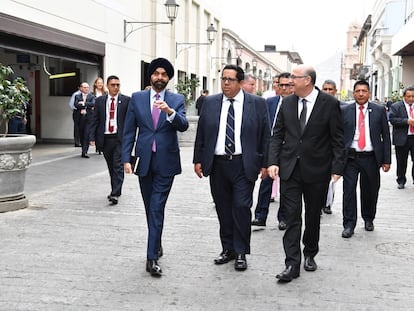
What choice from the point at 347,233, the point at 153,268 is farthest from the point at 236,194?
the point at 347,233

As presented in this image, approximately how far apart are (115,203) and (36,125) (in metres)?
10.8

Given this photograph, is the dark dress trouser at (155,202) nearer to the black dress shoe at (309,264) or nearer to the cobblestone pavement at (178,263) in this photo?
the cobblestone pavement at (178,263)

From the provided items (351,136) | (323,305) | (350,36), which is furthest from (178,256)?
(350,36)

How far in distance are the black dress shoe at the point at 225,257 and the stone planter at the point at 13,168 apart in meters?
3.55

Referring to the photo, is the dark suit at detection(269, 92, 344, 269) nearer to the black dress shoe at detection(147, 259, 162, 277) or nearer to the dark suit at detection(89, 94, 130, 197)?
the black dress shoe at detection(147, 259, 162, 277)

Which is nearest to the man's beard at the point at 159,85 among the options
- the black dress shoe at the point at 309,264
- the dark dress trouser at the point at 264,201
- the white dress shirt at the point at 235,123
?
the white dress shirt at the point at 235,123

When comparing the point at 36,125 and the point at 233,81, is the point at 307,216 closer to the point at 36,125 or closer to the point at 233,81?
the point at 233,81

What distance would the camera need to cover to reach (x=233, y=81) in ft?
17.4

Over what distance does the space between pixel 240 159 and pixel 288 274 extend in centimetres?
113

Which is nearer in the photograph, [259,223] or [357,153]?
[357,153]

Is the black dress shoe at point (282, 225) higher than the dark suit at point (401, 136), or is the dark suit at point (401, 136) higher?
the dark suit at point (401, 136)

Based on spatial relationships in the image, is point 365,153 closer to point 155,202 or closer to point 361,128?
point 361,128

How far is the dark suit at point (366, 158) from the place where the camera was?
6.80m

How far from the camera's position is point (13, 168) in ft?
25.5
